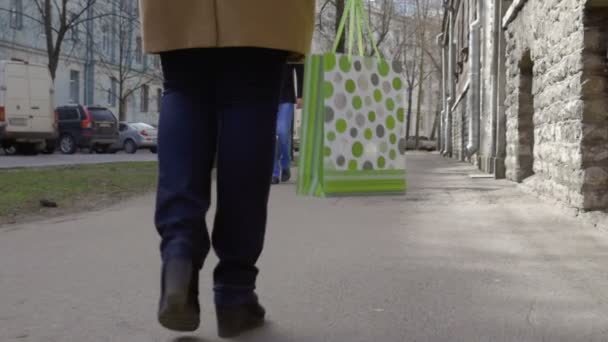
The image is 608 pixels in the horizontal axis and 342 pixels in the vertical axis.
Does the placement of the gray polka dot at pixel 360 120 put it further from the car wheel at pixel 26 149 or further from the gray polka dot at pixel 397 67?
the car wheel at pixel 26 149

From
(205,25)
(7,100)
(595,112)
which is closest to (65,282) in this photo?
(205,25)

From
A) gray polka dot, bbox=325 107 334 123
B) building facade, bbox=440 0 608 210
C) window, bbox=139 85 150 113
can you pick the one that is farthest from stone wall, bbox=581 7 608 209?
window, bbox=139 85 150 113

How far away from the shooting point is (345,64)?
3104 millimetres

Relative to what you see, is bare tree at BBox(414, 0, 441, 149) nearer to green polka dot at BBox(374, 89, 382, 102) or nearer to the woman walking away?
green polka dot at BBox(374, 89, 382, 102)

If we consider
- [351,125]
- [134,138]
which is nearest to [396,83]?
[351,125]

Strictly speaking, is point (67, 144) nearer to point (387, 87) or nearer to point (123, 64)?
point (123, 64)

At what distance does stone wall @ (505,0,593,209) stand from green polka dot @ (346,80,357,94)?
10.7 feet

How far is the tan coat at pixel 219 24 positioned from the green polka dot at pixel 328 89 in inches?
16.0

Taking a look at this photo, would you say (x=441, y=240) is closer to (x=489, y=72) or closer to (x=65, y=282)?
(x=65, y=282)

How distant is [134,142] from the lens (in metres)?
30.6

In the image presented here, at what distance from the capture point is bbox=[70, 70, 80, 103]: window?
39.4m

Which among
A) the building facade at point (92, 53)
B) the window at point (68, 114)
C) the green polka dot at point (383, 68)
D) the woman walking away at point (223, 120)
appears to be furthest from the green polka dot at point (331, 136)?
the building facade at point (92, 53)

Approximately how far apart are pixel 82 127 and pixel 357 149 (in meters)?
24.7

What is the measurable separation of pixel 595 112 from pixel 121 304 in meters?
4.01
